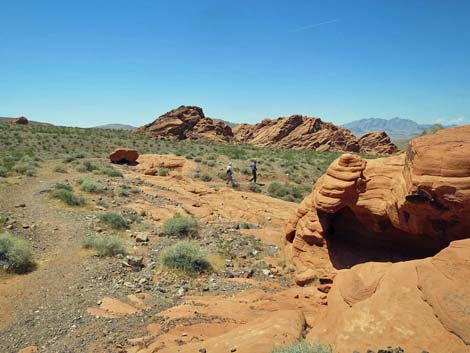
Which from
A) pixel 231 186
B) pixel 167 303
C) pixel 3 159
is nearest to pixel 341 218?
pixel 167 303

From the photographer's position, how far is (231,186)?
79.2 ft

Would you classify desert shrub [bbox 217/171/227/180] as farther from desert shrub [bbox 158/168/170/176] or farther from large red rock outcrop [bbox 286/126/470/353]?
large red rock outcrop [bbox 286/126/470/353]

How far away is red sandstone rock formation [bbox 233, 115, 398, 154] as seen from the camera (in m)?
70.9

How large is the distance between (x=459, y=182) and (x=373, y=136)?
77.4 meters

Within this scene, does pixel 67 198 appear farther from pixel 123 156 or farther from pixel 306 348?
pixel 123 156

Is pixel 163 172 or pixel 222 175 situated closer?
pixel 163 172

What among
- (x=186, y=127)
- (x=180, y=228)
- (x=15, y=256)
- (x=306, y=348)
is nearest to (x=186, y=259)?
(x=180, y=228)

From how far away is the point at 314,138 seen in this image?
72188mm

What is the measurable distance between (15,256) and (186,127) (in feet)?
199

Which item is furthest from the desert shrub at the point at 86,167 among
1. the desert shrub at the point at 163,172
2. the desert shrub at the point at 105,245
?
the desert shrub at the point at 105,245

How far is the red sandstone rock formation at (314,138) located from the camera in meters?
70.9

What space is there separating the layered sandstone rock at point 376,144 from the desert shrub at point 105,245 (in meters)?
70.4

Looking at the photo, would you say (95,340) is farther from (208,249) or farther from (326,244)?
(326,244)

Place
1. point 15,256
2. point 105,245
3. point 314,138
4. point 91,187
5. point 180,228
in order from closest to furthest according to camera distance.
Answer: point 15,256, point 105,245, point 180,228, point 91,187, point 314,138
